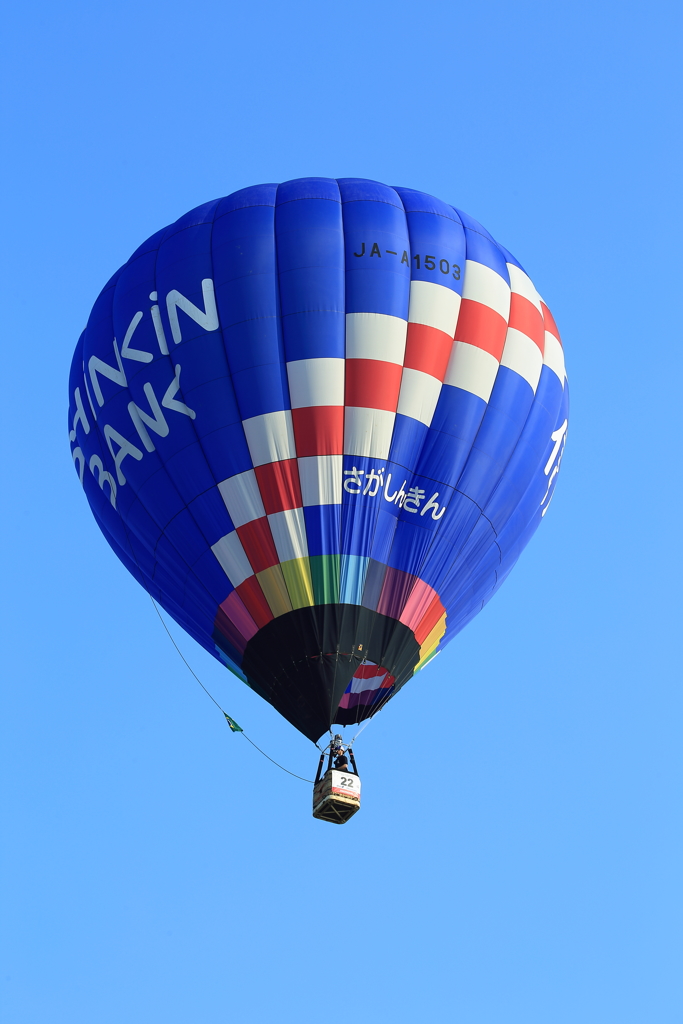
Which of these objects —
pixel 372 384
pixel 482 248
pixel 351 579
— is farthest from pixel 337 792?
pixel 482 248

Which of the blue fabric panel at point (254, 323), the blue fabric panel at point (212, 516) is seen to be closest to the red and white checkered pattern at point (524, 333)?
the blue fabric panel at point (254, 323)

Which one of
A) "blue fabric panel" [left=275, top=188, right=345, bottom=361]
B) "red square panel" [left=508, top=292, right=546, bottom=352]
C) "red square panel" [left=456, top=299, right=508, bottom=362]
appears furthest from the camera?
"red square panel" [left=508, top=292, right=546, bottom=352]

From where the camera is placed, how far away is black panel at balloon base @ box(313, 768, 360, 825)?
14.7 metres

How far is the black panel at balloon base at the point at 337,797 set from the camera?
1470 centimetres

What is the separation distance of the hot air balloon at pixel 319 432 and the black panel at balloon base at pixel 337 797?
73 centimetres

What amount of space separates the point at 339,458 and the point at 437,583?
1.61 meters

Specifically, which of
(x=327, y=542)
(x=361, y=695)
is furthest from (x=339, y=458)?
(x=361, y=695)

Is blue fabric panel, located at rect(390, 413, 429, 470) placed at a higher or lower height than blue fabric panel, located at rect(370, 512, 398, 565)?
higher

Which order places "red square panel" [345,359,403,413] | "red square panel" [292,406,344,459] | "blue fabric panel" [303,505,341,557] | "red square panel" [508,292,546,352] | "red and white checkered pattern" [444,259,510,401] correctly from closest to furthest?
"blue fabric panel" [303,505,341,557]
"red square panel" [292,406,344,459]
"red square panel" [345,359,403,413]
"red and white checkered pattern" [444,259,510,401]
"red square panel" [508,292,546,352]

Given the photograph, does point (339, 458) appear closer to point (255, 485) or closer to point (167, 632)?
point (255, 485)

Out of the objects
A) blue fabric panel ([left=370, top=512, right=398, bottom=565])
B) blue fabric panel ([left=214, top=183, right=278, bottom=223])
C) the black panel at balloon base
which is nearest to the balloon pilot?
the black panel at balloon base

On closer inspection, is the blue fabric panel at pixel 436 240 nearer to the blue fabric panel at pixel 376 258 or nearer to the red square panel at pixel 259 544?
the blue fabric panel at pixel 376 258

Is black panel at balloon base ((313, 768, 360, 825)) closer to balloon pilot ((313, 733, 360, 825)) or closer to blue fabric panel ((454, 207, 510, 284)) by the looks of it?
balloon pilot ((313, 733, 360, 825))

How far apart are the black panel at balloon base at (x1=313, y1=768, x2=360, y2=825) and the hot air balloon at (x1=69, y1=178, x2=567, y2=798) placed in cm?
73
